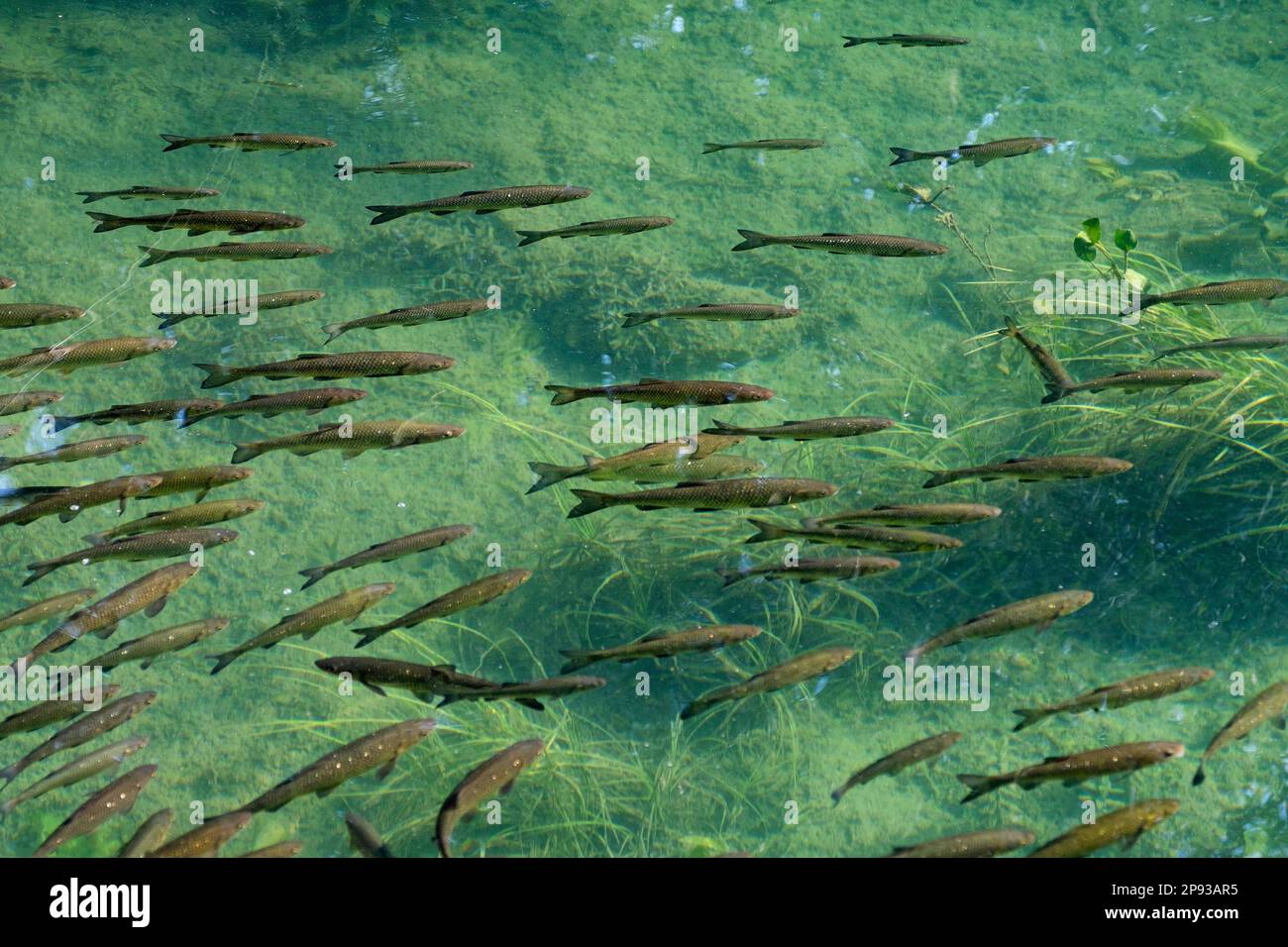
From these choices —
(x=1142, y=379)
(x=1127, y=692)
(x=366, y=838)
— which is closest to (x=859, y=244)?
(x=1142, y=379)

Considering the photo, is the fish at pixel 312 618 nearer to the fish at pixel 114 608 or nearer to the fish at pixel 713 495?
the fish at pixel 114 608

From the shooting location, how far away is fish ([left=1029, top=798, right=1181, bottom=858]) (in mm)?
2838

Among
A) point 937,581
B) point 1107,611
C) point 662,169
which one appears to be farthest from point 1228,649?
point 662,169

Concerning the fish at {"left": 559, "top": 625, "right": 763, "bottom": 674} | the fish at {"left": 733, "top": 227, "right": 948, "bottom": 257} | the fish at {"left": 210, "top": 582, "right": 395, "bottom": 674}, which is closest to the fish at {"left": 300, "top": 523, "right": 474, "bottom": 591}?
the fish at {"left": 210, "top": 582, "right": 395, "bottom": 674}

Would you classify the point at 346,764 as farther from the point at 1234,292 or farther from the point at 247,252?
the point at 1234,292

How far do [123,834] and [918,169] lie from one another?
26.0 feet

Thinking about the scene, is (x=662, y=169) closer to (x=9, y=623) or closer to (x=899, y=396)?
(x=899, y=396)

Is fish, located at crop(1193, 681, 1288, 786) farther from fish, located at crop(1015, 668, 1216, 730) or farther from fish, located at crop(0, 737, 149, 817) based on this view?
fish, located at crop(0, 737, 149, 817)

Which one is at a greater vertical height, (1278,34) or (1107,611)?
(1278,34)

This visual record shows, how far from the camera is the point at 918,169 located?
8398mm

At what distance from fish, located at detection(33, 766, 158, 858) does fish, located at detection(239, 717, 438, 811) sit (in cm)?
52

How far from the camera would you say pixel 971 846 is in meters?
2.98

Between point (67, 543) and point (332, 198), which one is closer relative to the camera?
point (67, 543)

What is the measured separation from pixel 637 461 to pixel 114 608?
2.14 m
